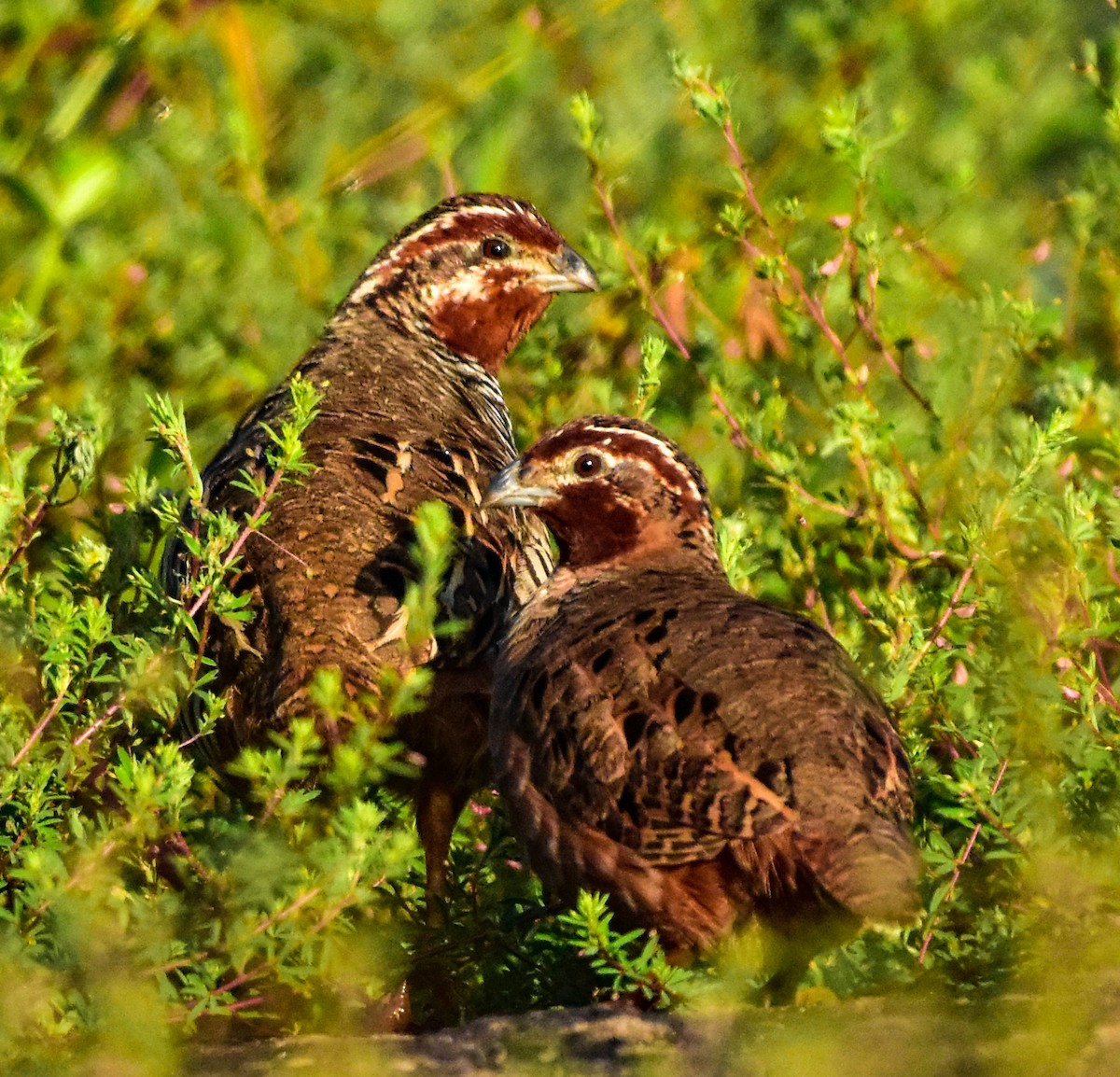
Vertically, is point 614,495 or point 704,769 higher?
point 614,495

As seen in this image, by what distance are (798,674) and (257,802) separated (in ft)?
4.61

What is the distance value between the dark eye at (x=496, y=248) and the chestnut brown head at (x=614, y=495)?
131cm

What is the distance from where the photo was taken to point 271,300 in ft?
23.7

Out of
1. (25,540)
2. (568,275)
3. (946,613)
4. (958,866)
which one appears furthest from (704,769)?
(568,275)

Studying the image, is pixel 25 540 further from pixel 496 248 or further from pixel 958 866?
pixel 958 866

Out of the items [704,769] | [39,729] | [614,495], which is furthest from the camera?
[614,495]

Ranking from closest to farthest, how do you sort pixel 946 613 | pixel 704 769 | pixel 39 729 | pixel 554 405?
pixel 704 769 < pixel 39 729 < pixel 946 613 < pixel 554 405

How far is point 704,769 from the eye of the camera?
4.19 meters

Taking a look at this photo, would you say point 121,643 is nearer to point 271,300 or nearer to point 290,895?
point 290,895

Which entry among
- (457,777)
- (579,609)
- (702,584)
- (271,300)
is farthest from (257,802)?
(271,300)

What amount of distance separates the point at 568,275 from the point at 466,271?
1.10 feet

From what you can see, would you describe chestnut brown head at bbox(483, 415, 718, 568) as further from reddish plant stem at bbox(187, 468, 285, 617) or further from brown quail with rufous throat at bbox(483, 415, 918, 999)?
reddish plant stem at bbox(187, 468, 285, 617)

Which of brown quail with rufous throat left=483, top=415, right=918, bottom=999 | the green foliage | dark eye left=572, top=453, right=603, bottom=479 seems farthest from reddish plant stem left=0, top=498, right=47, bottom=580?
dark eye left=572, top=453, right=603, bottom=479

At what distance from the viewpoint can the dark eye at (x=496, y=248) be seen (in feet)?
21.2
